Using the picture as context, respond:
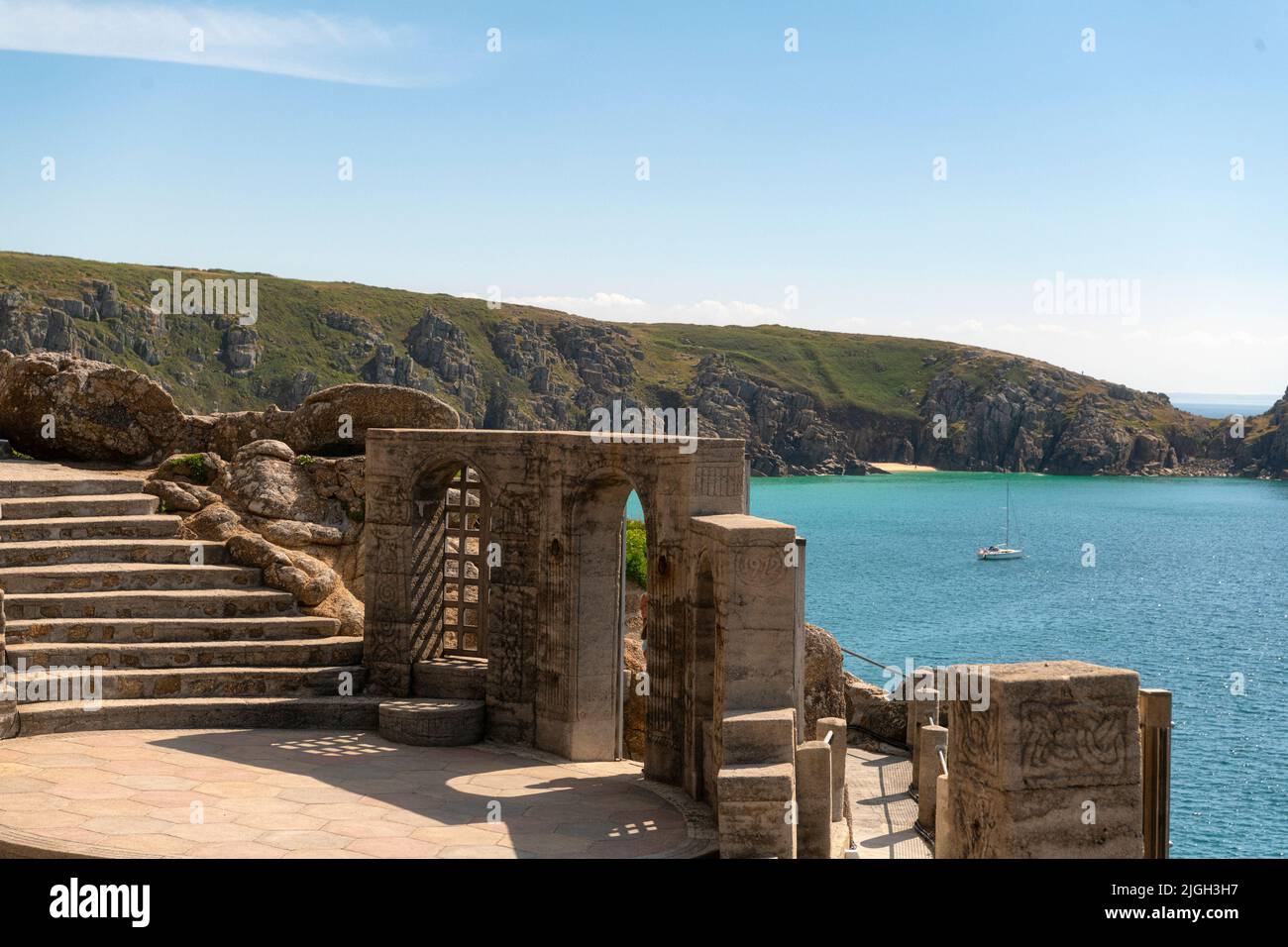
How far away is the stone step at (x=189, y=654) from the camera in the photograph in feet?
58.3

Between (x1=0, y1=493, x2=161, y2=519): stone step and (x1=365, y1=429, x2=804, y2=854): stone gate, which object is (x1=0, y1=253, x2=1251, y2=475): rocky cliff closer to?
(x1=0, y1=493, x2=161, y2=519): stone step

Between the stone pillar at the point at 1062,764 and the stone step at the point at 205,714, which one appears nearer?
the stone pillar at the point at 1062,764

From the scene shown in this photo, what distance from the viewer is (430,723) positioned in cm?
1817

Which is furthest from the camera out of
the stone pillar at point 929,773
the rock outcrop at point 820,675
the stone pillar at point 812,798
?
the rock outcrop at point 820,675

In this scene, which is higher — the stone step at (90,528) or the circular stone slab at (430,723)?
the stone step at (90,528)

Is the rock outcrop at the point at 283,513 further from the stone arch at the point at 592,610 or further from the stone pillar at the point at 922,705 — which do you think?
the stone pillar at the point at 922,705

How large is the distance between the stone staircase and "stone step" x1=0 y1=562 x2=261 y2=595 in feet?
0.06

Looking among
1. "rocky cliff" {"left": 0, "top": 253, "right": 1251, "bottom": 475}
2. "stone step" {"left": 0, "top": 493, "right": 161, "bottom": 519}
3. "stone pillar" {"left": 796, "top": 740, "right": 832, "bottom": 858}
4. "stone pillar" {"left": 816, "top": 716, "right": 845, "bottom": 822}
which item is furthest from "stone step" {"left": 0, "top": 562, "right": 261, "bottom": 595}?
"rocky cliff" {"left": 0, "top": 253, "right": 1251, "bottom": 475}

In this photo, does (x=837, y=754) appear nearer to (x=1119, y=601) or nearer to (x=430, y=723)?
(x=430, y=723)

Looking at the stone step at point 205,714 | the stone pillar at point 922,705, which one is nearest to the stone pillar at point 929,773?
the stone pillar at point 922,705

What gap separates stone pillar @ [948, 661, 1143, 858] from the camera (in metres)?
10.4

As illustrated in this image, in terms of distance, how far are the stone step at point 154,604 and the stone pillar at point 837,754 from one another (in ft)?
28.1

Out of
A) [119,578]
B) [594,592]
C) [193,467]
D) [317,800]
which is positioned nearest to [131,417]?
[193,467]
